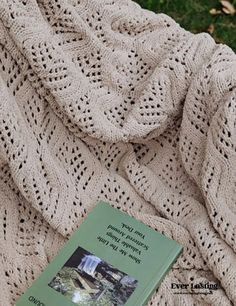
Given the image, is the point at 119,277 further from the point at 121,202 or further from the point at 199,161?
the point at 199,161

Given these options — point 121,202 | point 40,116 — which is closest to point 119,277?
point 121,202

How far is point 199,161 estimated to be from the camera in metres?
1.29

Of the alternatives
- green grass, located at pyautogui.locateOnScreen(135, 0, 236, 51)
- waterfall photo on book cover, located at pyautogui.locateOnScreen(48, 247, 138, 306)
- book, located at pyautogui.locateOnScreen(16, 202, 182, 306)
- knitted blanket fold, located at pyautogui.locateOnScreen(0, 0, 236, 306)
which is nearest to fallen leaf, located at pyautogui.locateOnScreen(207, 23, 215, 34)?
green grass, located at pyautogui.locateOnScreen(135, 0, 236, 51)

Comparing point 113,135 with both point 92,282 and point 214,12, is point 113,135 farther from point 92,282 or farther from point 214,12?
point 214,12

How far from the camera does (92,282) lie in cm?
120

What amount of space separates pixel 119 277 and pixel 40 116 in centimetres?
41

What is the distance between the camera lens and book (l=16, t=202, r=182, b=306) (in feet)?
3.88

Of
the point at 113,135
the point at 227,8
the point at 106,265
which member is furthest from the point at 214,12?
the point at 106,265

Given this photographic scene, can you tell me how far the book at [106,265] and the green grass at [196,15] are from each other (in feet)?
3.32

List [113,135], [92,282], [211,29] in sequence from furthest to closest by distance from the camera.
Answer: [211,29] < [113,135] < [92,282]

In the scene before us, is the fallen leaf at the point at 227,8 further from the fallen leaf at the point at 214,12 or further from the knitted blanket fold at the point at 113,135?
the knitted blanket fold at the point at 113,135

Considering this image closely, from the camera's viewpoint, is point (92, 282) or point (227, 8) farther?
point (227, 8)

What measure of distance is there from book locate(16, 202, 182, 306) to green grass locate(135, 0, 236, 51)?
101cm

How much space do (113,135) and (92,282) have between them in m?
0.34
